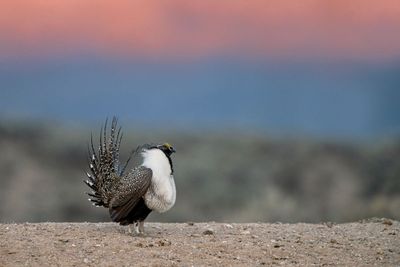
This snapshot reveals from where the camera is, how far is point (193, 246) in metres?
11.7

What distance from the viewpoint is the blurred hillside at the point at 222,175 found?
4025cm

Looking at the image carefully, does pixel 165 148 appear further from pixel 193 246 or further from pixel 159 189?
pixel 193 246

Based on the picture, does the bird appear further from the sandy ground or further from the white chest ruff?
the sandy ground

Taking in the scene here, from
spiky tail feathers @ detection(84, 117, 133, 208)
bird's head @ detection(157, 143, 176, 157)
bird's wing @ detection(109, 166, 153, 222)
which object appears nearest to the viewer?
bird's wing @ detection(109, 166, 153, 222)

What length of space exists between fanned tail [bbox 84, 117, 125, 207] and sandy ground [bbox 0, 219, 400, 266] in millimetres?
447

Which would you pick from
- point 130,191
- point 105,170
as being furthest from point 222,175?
point 130,191

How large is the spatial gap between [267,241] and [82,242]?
2.33 m

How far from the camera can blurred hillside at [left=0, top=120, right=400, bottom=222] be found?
4025cm

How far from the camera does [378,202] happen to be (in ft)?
84.1

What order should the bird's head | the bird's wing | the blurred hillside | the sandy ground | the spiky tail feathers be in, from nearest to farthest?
the sandy ground
the bird's wing
the bird's head
the spiky tail feathers
the blurred hillside

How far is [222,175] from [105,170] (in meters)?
37.5

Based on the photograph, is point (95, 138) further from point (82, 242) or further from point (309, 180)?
point (82, 242)

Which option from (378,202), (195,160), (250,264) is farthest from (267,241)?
(195,160)

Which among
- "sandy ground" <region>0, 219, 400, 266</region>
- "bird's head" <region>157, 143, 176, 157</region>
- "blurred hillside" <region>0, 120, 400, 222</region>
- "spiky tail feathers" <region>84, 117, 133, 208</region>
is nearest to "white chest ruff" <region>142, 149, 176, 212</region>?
"bird's head" <region>157, 143, 176, 157</region>
